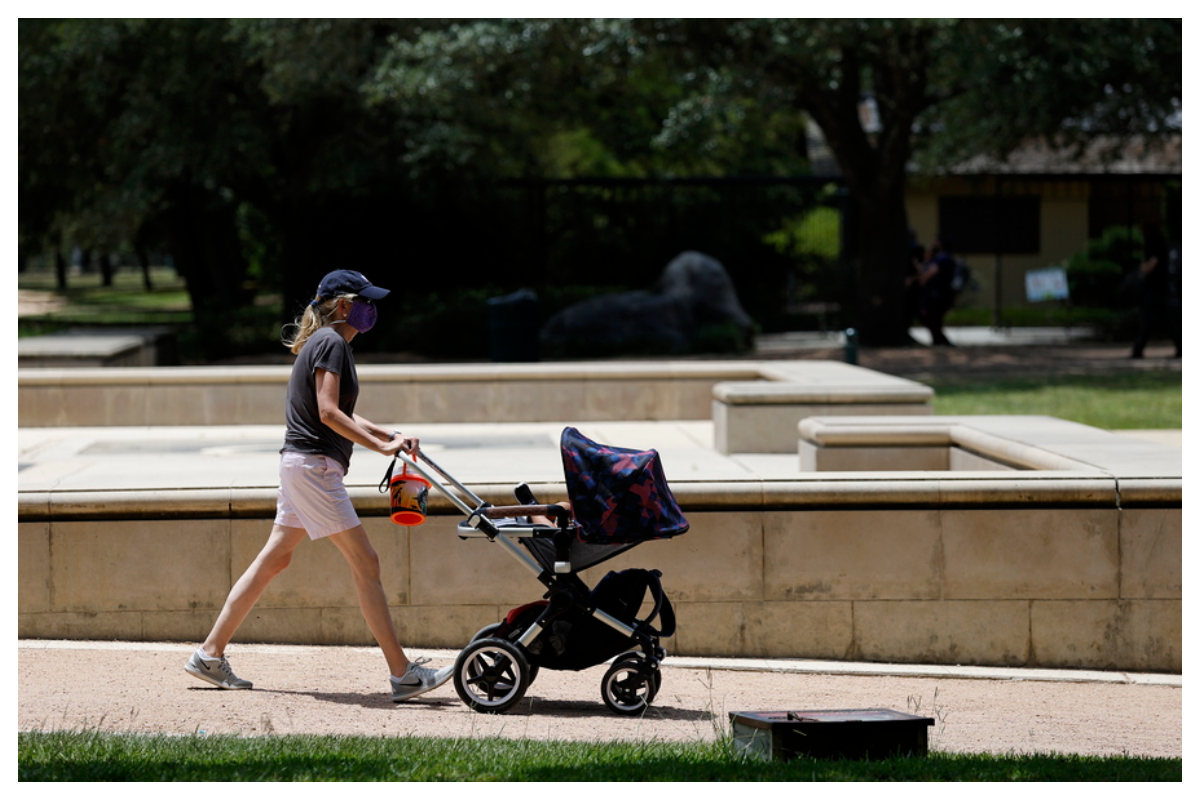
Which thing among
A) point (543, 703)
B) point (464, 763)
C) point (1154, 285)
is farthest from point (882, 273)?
point (464, 763)

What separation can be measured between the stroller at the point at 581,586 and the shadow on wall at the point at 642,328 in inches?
675

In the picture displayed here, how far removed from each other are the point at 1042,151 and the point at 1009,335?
8556mm

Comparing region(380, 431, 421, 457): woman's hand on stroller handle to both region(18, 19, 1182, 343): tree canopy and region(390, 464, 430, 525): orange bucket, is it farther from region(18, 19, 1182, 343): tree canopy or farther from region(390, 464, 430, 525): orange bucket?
region(18, 19, 1182, 343): tree canopy

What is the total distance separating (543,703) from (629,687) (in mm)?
452

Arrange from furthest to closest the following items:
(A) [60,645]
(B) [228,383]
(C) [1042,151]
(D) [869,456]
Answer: (C) [1042,151]
(B) [228,383]
(D) [869,456]
(A) [60,645]

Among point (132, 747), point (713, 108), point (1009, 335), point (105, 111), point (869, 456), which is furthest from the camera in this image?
point (1009, 335)

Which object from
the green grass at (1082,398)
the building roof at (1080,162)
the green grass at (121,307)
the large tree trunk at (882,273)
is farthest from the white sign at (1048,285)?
the green grass at (121,307)

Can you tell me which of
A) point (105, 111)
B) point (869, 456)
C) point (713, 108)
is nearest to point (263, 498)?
point (869, 456)

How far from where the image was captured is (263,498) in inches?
286

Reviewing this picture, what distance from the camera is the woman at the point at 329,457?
5.80 metres

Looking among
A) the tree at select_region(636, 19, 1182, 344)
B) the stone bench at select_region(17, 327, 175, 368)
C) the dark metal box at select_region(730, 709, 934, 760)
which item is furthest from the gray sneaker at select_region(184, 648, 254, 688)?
the tree at select_region(636, 19, 1182, 344)

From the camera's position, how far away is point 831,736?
17.1 feet

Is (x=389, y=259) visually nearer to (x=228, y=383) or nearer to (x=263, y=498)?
(x=228, y=383)

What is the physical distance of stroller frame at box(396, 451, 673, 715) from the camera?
5.90m
